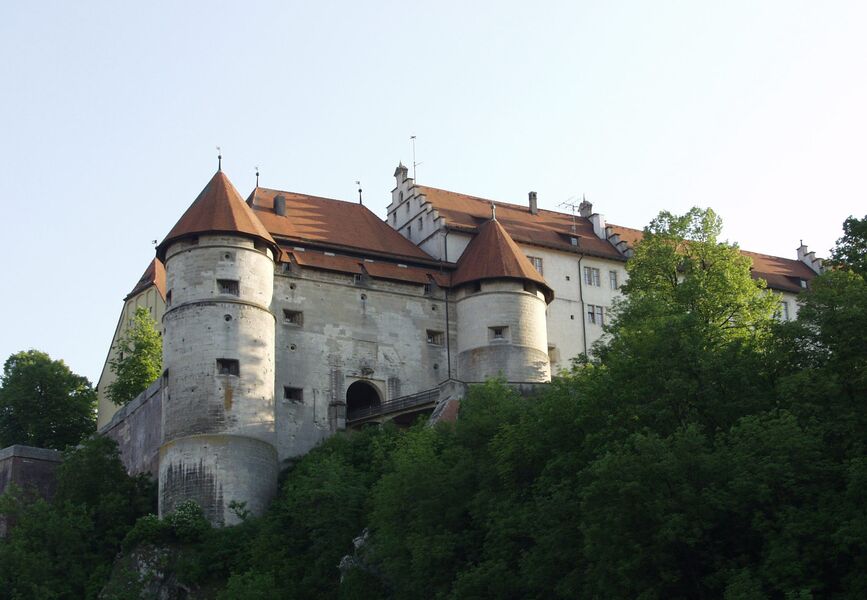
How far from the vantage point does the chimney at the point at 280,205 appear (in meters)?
67.1

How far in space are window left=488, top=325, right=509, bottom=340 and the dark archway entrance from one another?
205 inches

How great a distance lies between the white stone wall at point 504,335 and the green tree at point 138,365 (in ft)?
48.4

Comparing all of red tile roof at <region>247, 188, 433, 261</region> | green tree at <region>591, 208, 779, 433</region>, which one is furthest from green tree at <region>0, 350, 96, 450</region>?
green tree at <region>591, 208, 779, 433</region>

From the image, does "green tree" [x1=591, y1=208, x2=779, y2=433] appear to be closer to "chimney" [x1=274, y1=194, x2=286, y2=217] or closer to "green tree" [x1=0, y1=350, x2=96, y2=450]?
"chimney" [x1=274, y1=194, x2=286, y2=217]

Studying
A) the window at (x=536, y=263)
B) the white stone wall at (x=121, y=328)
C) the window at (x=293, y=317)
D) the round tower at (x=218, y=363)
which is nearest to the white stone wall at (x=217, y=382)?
the round tower at (x=218, y=363)

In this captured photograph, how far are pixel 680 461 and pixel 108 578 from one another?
25.4 m

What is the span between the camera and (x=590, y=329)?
70688 millimetres

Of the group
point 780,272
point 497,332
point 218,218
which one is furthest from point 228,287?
point 780,272

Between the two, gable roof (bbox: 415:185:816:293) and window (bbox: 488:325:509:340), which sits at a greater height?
gable roof (bbox: 415:185:816:293)

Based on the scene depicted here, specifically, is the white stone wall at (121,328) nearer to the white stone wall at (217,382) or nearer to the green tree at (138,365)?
the green tree at (138,365)

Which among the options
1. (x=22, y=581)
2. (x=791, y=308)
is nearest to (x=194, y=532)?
(x=22, y=581)

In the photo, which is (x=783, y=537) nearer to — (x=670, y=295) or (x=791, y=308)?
(x=670, y=295)

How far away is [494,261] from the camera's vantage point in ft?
216

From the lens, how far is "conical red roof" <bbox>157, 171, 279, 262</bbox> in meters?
60.1
